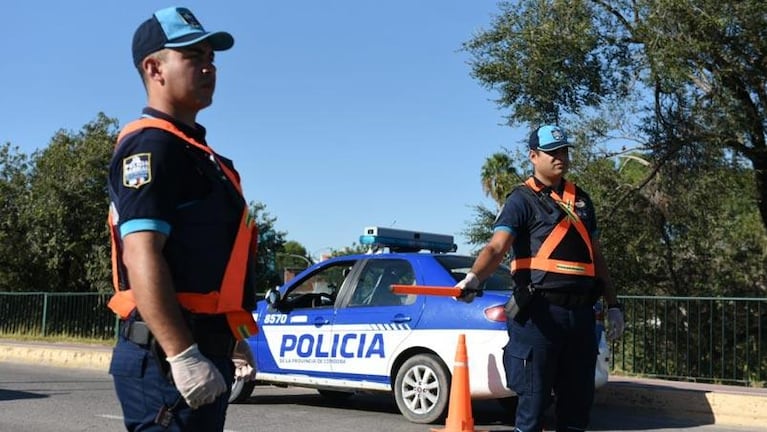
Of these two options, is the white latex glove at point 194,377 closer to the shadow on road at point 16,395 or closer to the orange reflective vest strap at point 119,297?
the orange reflective vest strap at point 119,297

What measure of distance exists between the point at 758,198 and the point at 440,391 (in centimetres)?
1196

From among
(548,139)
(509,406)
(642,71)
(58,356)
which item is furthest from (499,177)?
(548,139)

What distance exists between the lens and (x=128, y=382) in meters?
2.38

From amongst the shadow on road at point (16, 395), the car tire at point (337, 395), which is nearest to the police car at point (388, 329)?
the car tire at point (337, 395)

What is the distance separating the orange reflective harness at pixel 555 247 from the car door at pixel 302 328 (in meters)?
4.27

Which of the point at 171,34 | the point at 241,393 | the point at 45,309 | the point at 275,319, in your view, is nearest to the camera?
the point at 171,34

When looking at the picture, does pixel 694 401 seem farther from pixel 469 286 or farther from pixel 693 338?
pixel 469 286

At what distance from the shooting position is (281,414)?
856cm

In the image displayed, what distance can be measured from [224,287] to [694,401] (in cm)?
735

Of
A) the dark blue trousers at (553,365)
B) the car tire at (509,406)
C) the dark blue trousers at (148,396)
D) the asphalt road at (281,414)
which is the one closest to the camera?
the dark blue trousers at (148,396)

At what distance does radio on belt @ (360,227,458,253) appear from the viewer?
8992 millimetres

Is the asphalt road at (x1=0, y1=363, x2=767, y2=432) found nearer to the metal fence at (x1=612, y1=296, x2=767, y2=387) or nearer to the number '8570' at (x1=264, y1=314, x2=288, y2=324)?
the number '8570' at (x1=264, y1=314, x2=288, y2=324)

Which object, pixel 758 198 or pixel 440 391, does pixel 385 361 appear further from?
pixel 758 198

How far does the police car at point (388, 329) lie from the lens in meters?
7.43
